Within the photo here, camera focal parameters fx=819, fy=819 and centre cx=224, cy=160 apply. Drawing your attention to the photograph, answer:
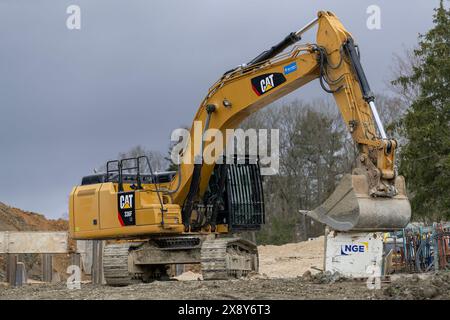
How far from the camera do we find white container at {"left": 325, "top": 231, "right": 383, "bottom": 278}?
15.3 meters

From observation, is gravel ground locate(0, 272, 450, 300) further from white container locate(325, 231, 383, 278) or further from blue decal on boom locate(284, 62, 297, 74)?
blue decal on boom locate(284, 62, 297, 74)

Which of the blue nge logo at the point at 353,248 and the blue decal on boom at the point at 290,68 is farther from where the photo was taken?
the blue decal on boom at the point at 290,68

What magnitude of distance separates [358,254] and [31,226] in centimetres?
2487

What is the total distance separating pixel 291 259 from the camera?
119 feet

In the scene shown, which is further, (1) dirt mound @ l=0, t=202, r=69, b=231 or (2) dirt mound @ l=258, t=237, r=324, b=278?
(1) dirt mound @ l=0, t=202, r=69, b=231

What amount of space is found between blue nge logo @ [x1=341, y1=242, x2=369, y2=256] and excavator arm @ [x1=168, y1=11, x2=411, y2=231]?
0.60m

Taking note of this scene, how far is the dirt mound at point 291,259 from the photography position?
30284 mm

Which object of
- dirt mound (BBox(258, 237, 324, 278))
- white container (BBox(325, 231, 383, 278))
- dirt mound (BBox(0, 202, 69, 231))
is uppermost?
dirt mound (BBox(0, 202, 69, 231))

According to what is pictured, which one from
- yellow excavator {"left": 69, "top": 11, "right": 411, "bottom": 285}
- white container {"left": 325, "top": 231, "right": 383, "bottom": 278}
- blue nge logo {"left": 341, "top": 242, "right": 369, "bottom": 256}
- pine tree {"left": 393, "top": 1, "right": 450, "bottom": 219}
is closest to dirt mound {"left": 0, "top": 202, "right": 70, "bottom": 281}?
yellow excavator {"left": 69, "top": 11, "right": 411, "bottom": 285}

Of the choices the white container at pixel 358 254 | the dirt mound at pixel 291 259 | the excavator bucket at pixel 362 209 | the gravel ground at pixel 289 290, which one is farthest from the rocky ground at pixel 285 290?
the dirt mound at pixel 291 259

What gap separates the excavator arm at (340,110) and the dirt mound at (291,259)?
10776 millimetres

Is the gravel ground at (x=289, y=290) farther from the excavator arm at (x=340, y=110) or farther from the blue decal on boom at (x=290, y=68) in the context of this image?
the blue decal on boom at (x=290, y=68)
